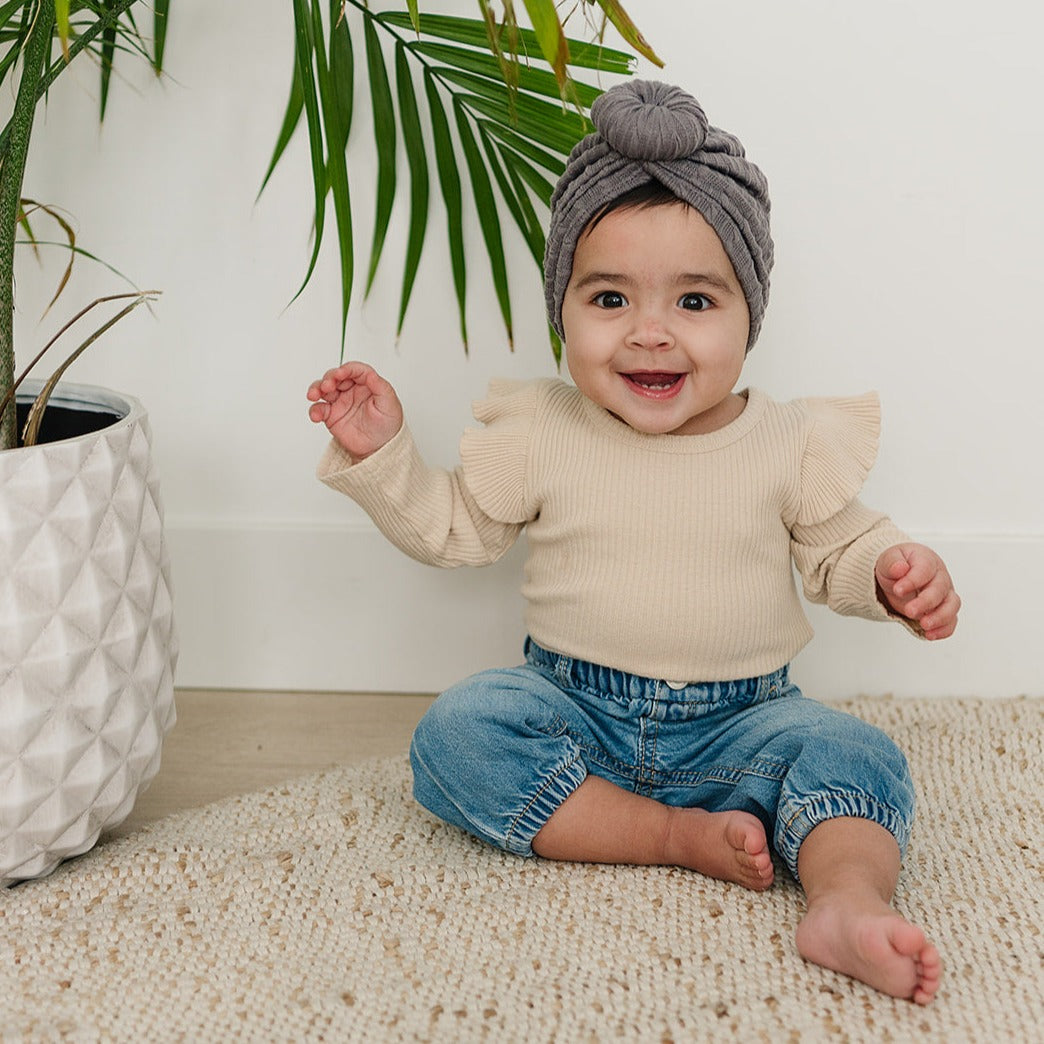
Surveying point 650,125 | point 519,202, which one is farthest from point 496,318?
point 650,125

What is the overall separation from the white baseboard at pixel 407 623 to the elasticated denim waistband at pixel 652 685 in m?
0.36

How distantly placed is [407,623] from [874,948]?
34.8 inches

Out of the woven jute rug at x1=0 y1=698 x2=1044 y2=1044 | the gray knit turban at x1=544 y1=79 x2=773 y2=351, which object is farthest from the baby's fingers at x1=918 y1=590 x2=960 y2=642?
the gray knit turban at x1=544 y1=79 x2=773 y2=351

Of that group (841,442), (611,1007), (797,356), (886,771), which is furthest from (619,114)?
(611,1007)

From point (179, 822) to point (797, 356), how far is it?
0.93 m

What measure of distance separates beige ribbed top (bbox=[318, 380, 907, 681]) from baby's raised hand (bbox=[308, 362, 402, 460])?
0.02m

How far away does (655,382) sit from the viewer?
121 cm

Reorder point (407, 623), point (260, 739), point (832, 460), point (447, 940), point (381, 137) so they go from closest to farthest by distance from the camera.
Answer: point (447, 940), point (832, 460), point (381, 137), point (260, 739), point (407, 623)

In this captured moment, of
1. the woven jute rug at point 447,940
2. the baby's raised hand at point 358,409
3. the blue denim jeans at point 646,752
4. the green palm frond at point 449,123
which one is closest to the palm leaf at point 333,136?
the green palm frond at point 449,123

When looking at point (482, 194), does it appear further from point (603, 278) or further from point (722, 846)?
point (722, 846)

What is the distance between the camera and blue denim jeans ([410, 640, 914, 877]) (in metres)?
1.12

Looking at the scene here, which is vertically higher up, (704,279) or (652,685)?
(704,279)

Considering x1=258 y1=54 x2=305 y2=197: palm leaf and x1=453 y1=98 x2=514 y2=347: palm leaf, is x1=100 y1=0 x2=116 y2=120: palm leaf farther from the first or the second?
x1=453 y1=98 x2=514 y2=347: palm leaf

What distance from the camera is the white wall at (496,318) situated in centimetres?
150
